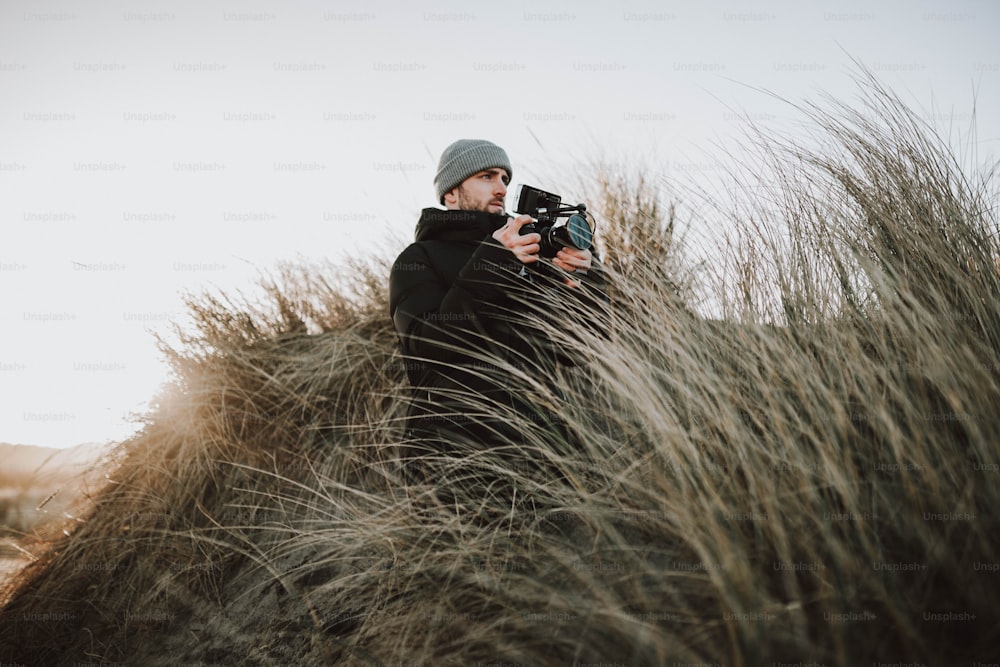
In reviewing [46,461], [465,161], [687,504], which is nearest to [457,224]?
[465,161]

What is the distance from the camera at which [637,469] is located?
1262 mm

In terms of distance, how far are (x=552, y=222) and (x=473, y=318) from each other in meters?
0.46

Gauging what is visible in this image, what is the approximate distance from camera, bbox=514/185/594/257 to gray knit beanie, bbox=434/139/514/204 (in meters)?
0.60

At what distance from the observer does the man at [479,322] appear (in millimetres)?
1679

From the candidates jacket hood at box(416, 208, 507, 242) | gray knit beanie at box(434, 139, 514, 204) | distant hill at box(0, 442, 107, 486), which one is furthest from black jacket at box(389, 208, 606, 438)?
distant hill at box(0, 442, 107, 486)

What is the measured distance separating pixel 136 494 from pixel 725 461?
2.99m

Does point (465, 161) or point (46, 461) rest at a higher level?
point (465, 161)

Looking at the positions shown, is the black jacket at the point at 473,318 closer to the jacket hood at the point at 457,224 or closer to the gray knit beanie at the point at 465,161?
the jacket hood at the point at 457,224

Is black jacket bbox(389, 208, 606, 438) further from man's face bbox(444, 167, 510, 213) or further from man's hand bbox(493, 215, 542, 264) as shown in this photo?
man's face bbox(444, 167, 510, 213)

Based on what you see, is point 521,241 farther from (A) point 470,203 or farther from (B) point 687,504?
(B) point 687,504

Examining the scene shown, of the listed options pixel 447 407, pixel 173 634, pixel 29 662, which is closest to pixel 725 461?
pixel 447 407

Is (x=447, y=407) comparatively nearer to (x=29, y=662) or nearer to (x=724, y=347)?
(x=724, y=347)

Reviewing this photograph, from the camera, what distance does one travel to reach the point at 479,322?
5.82 feet

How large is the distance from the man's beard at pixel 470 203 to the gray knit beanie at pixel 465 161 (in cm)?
6
